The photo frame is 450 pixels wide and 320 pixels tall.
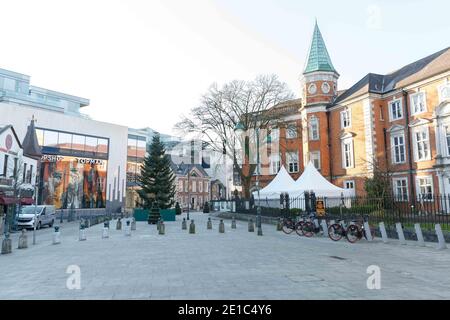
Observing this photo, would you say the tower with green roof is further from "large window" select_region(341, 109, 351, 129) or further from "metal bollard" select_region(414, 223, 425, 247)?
"metal bollard" select_region(414, 223, 425, 247)

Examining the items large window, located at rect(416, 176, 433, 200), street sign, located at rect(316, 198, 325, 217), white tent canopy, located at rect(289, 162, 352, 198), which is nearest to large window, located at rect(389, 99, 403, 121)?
large window, located at rect(416, 176, 433, 200)

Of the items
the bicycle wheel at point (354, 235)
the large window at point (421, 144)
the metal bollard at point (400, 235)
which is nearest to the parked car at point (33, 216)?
the bicycle wheel at point (354, 235)

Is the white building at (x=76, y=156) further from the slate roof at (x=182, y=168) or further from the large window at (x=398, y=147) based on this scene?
the large window at (x=398, y=147)

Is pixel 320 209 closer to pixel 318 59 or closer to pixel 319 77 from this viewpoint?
pixel 319 77

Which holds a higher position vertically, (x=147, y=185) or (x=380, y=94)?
(x=380, y=94)

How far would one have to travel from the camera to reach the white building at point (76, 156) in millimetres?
45312

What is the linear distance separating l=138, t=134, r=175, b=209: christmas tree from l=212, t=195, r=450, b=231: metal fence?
12.1 metres

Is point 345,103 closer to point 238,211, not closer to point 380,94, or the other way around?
point 380,94

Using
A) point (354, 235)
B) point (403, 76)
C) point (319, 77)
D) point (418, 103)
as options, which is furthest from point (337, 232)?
point (319, 77)

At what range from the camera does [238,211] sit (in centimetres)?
3841

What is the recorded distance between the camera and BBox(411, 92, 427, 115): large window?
3116cm
